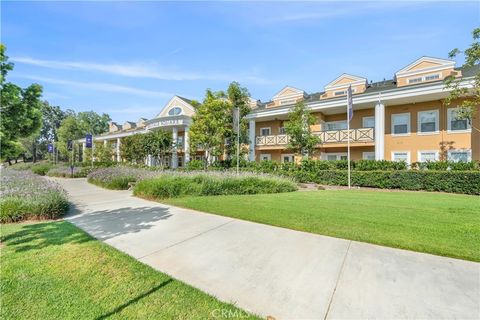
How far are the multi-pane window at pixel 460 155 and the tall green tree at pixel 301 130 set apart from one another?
866cm

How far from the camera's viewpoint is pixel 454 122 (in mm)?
15812

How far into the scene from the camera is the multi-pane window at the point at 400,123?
57.6 ft

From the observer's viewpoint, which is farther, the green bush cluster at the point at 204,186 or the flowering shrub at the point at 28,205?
the green bush cluster at the point at 204,186

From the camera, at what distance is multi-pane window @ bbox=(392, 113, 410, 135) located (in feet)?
57.6

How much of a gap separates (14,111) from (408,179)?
16.5 m

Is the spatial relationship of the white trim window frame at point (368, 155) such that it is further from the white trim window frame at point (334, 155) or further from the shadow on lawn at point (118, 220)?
the shadow on lawn at point (118, 220)

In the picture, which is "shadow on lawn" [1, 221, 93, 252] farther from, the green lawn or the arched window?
the arched window

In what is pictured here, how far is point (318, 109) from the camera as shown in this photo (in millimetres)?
19500

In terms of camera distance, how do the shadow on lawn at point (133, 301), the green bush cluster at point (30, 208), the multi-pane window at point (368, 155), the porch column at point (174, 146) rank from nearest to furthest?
1. the shadow on lawn at point (133, 301)
2. the green bush cluster at point (30, 208)
3. the multi-pane window at point (368, 155)
4. the porch column at point (174, 146)

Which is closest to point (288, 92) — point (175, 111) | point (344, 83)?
point (344, 83)

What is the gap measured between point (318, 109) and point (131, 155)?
22.5 metres

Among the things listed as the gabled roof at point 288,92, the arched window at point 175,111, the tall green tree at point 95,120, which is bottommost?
the arched window at point 175,111

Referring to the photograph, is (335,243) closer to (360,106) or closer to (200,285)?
(200,285)

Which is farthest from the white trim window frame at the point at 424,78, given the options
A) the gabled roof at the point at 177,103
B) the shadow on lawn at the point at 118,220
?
the gabled roof at the point at 177,103
